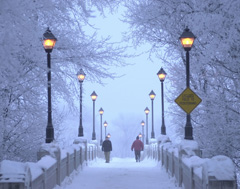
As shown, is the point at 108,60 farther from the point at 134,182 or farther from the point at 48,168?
the point at 48,168

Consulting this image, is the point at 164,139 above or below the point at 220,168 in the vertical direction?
below

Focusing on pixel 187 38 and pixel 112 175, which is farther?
pixel 112 175

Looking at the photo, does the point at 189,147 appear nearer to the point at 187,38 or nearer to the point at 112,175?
the point at 187,38

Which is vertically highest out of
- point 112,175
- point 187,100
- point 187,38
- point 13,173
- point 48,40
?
point 187,38

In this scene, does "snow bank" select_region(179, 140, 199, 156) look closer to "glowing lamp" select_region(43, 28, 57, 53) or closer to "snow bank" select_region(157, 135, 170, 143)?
"glowing lamp" select_region(43, 28, 57, 53)

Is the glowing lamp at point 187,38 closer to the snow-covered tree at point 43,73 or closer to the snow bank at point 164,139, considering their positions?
the snow-covered tree at point 43,73

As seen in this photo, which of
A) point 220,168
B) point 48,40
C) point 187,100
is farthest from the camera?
point 187,100

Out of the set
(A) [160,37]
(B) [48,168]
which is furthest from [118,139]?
(B) [48,168]

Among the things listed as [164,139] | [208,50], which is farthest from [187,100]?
[164,139]

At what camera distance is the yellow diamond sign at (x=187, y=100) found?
1205cm

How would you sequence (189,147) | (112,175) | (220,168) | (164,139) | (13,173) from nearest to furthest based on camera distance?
(13,173)
(220,168)
(189,147)
(112,175)
(164,139)

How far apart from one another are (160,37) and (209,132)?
5.16m

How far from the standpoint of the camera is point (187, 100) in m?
12.1

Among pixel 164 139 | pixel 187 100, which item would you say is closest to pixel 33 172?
pixel 187 100
